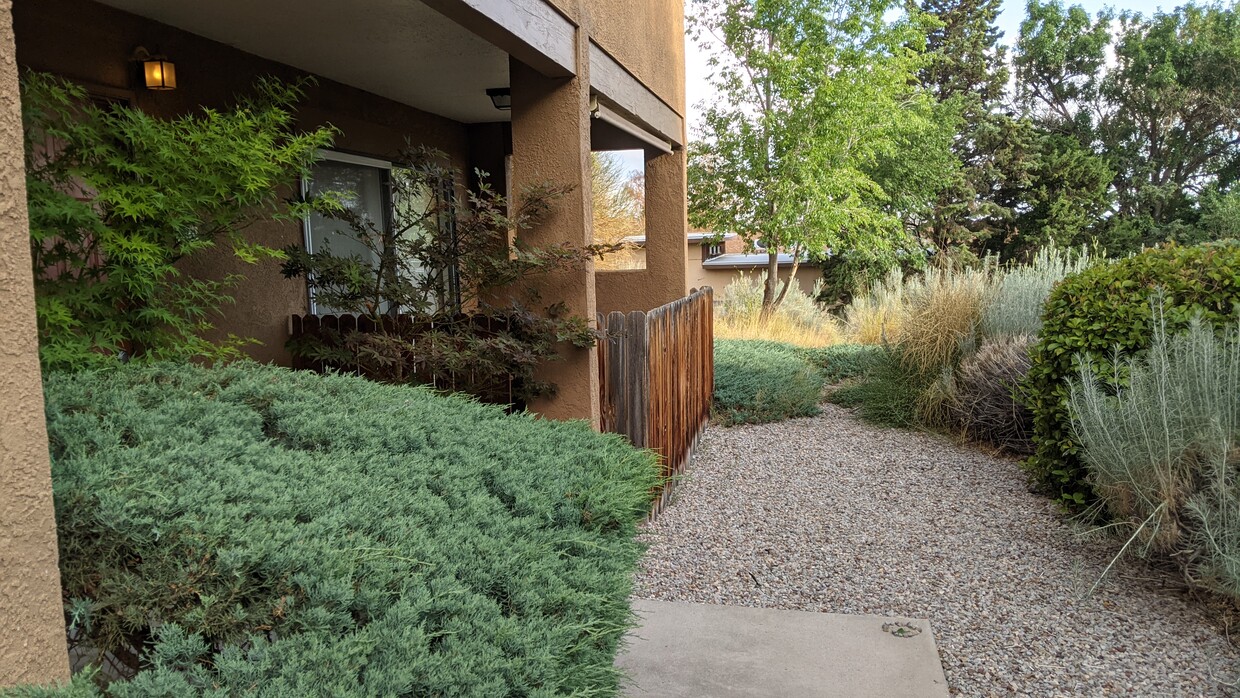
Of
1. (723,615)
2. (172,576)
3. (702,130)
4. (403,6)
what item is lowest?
(723,615)

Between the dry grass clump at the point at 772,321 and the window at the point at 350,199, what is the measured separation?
20.1 feet

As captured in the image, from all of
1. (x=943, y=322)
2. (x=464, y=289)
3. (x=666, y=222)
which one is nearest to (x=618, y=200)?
(x=666, y=222)

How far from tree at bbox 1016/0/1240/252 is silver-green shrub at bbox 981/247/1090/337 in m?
22.9

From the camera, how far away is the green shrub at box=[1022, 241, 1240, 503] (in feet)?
15.9

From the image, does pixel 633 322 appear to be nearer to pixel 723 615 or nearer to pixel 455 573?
pixel 723 615

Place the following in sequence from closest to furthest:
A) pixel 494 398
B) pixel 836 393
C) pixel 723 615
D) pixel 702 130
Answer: pixel 723 615, pixel 494 398, pixel 836 393, pixel 702 130

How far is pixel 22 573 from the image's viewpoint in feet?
4.86

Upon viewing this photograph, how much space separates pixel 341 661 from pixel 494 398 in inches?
128

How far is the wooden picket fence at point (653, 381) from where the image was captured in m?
5.06

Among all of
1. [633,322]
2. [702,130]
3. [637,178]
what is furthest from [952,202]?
[633,322]

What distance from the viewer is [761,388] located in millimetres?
9023

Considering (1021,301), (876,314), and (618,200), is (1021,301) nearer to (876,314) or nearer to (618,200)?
(876,314)

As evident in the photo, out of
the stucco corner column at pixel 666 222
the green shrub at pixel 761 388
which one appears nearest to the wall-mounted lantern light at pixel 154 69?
the stucco corner column at pixel 666 222

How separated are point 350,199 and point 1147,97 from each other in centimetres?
3242
